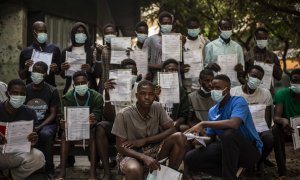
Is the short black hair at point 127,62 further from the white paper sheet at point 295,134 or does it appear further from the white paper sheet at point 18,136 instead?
the white paper sheet at point 295,134

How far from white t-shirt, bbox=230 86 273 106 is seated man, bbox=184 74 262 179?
0.96 metres

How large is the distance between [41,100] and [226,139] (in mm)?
2726

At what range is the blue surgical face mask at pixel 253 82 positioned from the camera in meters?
6.54

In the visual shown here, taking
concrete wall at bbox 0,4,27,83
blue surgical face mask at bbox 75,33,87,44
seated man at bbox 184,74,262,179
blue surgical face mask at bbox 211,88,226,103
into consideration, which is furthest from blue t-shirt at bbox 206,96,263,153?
concrete wall at bbox 0,4,27,83

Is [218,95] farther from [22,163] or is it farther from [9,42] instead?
[9,42]

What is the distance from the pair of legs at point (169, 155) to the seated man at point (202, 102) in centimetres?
148

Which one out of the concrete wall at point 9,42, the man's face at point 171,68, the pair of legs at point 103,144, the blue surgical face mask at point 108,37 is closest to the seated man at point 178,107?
the man's face at point 171,68

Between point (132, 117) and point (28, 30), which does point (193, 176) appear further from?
point (28, 30)

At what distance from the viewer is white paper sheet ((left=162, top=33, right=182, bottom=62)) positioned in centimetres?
717

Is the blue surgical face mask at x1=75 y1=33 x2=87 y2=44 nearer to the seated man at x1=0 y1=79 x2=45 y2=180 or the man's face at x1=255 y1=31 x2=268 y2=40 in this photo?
the seated man at x1=0 y1=79 x2=45 y2=180

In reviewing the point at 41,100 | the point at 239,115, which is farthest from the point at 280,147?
the point at 41,100

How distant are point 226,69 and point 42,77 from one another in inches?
106

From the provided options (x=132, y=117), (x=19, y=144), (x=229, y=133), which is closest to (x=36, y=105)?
(x=19, y=144)

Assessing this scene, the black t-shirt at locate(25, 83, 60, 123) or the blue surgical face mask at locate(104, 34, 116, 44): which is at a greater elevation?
the blue surgical face mask at locate(104, 34, 116, 44)
